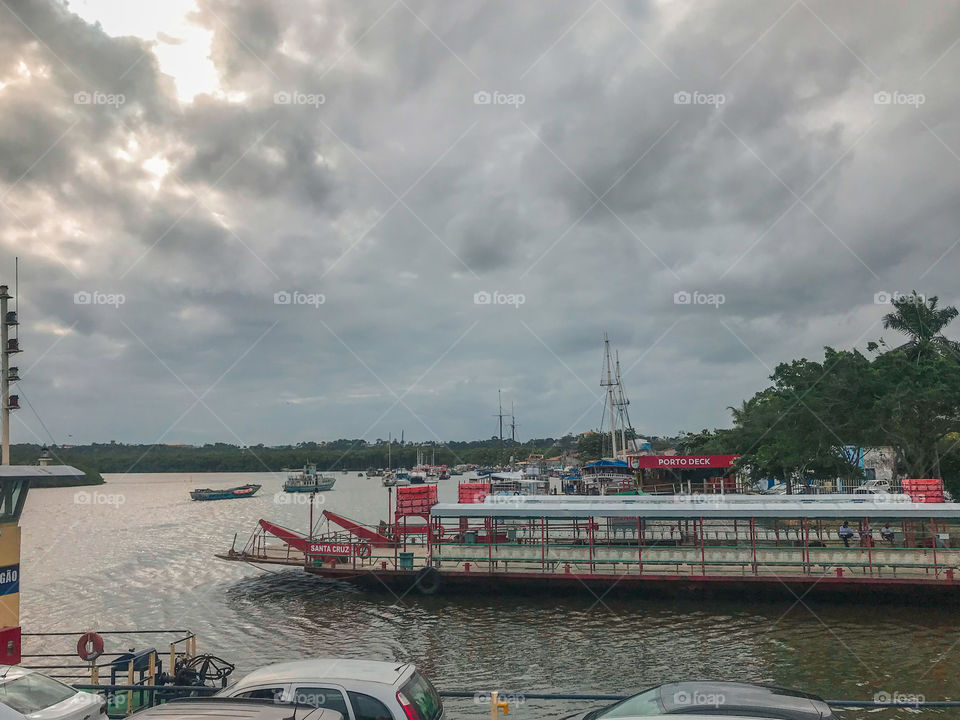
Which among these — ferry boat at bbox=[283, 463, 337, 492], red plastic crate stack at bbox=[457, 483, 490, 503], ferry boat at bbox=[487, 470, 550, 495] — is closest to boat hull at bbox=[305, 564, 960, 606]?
red plastic crate stack at bbox=[457, 483, 490, 503]

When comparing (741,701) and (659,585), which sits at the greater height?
(741,701)

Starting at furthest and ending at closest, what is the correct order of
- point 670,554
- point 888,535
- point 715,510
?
point 888,535 < point 670,554 < point 715,510

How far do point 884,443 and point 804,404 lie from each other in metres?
5.36

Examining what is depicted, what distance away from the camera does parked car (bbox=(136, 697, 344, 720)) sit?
5891mm

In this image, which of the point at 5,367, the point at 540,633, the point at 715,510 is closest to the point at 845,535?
the point at 715,510

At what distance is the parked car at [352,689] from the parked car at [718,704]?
78.5 inches

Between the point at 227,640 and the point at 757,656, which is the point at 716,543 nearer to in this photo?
the point at 757,656

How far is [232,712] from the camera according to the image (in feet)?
19.7

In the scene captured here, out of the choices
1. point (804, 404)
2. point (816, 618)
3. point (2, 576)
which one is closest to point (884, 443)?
point (804, 404)

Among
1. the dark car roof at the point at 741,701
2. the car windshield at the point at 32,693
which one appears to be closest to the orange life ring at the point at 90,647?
the car windshield at the point at 32,693

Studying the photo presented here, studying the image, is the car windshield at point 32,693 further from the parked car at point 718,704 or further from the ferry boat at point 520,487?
the ferry boat at point 520,487

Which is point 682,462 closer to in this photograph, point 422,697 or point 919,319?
point 919,319

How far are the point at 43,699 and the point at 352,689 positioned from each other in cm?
399

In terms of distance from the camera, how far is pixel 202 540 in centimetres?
5466
